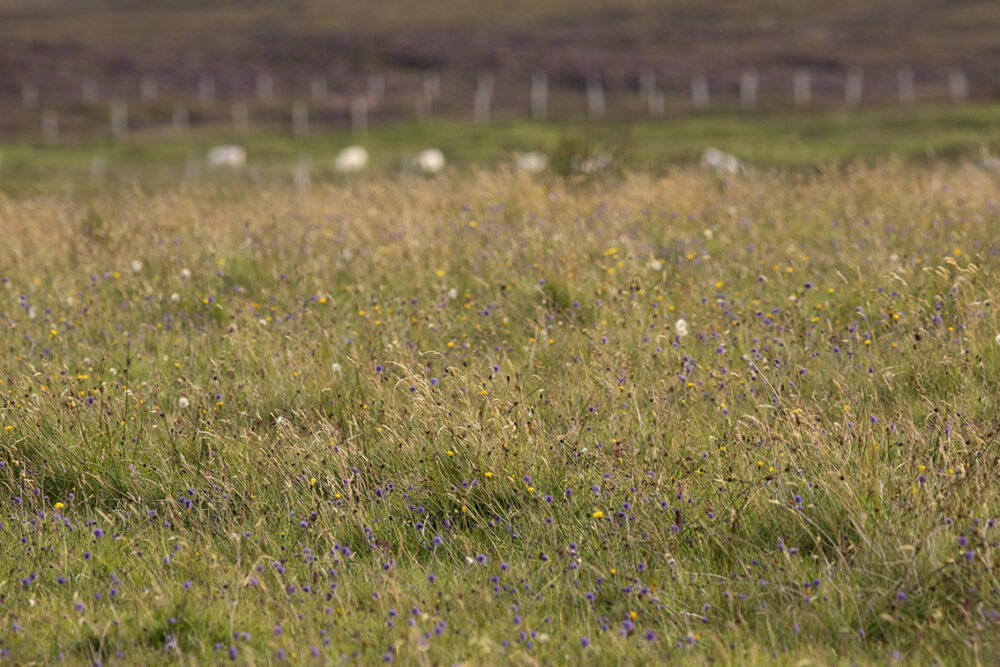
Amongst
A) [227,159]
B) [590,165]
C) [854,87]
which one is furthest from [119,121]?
[590,165]

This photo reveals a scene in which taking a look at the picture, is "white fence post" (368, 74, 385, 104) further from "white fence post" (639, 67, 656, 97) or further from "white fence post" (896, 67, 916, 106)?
"white fence post" (896, 67, 916, 106)

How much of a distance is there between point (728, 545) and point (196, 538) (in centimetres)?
188

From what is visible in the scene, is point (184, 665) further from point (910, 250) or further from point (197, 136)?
point (197, 136)

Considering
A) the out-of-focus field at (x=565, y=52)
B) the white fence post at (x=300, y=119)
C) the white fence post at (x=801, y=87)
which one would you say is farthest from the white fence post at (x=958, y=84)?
the white fence post at (x=300, y=119)

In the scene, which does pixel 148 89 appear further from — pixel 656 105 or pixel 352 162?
pixel 352 162

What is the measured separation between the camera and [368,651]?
9.09 ft

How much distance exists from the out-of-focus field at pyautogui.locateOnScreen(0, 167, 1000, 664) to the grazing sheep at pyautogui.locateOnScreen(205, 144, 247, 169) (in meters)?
20.7

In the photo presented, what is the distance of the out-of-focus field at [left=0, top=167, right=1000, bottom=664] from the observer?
2.87 metres

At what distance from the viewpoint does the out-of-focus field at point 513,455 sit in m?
2.87

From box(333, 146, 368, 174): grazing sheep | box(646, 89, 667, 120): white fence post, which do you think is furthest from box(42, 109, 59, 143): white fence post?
box(646, 89, 667, 120): white fence post

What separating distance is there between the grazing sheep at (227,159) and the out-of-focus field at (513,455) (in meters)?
20.7

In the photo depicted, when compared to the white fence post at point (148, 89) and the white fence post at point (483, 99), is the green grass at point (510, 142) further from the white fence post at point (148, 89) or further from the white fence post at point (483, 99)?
the white fence post at point (148, 89)

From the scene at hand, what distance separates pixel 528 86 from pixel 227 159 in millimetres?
23180

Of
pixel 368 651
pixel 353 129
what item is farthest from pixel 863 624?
pixel 353 129
